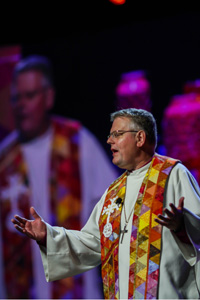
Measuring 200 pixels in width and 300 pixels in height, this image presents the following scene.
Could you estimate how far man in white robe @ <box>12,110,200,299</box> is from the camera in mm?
2316

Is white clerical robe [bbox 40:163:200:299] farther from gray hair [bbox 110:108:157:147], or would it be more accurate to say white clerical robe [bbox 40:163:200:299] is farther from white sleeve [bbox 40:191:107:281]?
gray hair [bbox 110:108:157:147]

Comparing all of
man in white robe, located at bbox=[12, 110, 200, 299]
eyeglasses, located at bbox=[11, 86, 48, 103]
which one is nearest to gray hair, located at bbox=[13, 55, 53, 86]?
eyeglasses, located at bbox=[11, 86, 48, 103]

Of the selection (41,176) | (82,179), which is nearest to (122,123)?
(82,179)

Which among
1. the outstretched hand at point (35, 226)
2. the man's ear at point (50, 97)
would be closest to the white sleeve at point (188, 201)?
the outstretched hand at point (35, 226)

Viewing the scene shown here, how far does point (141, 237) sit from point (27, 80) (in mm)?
2941

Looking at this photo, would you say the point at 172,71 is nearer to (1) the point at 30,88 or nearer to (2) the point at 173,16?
(2) the point at 173,16

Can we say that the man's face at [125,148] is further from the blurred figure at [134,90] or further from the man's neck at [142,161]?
the blurred figure at [134,90]

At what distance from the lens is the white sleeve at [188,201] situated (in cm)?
230

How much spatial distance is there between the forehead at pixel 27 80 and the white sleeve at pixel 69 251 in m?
2.46

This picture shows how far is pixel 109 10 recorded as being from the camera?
4.74 metres

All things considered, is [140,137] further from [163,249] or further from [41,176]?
[41,176]

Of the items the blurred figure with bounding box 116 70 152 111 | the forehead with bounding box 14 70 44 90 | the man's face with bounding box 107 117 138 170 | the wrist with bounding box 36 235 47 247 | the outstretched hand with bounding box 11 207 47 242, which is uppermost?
the forehead with bounding box 14 70 44 90

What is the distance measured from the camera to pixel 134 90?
4320 mm

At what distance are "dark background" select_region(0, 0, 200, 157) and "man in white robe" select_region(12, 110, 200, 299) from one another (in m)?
1.48
